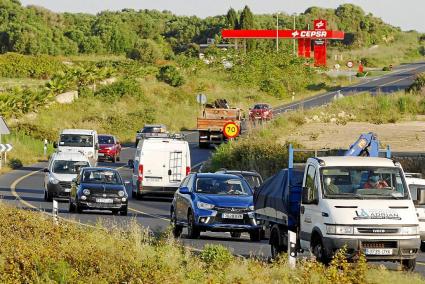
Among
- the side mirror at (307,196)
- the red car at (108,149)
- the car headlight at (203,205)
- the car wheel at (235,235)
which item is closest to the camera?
the side mirror at (307,196)

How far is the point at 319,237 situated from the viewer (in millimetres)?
19625

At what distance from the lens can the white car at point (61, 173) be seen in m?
41.0

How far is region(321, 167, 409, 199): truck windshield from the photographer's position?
19.7 metres

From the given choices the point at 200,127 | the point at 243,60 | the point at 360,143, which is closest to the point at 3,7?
the point at 243,60

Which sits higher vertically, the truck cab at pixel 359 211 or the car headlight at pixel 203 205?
the truck cab at pixel 359 211

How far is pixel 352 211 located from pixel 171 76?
89.1 m

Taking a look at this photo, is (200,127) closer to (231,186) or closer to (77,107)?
(77,107)

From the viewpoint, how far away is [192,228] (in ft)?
89.6

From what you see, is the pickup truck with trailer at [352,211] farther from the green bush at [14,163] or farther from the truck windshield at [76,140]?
the green bush at [14,163]

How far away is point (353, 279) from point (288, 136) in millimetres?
44637

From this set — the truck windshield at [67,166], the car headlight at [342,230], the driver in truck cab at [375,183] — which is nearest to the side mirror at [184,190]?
the driver in truck cab at [375,183]

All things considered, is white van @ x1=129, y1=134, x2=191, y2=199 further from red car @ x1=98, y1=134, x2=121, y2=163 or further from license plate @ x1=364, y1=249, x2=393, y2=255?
license plate @ x1=364, y1=249, x2=393, y2=255

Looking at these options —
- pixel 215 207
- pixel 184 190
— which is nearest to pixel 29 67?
pixel 184 190

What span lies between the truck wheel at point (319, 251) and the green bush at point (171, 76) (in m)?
87.2
